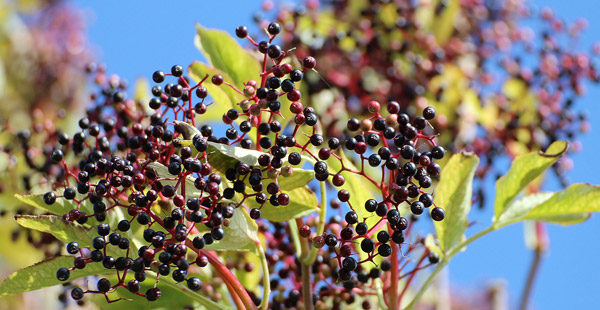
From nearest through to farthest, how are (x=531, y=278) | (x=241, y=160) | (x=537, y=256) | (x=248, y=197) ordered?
(x=241, y=160) → (x=248, y=197) → (x=531, y=278) → (x=537, y=256)

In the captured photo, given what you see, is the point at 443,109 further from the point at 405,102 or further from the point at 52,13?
the point at 52,13

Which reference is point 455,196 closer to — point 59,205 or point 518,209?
point 518,209

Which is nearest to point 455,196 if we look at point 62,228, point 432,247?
point 432,247

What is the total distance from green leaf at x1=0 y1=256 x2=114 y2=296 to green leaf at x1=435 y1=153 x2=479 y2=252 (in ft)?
1.69

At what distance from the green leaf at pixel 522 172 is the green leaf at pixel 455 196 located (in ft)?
0.28

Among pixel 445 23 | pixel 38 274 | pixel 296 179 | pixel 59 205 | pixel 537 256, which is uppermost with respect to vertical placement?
pixel 445 23

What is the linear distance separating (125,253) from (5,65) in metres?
3.05

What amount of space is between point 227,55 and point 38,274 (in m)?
0.48

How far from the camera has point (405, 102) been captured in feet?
8.04

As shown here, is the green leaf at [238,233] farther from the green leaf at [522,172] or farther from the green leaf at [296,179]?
the green leaf at [522,172]

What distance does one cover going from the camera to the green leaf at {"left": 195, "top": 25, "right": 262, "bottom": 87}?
1.31 m

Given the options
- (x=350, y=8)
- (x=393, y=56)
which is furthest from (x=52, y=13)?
(x=393, y=56)

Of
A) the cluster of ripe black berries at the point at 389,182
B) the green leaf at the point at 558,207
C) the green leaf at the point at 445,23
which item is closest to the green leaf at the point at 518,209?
the green leaf at the point at 558,207

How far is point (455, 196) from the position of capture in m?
1.19
